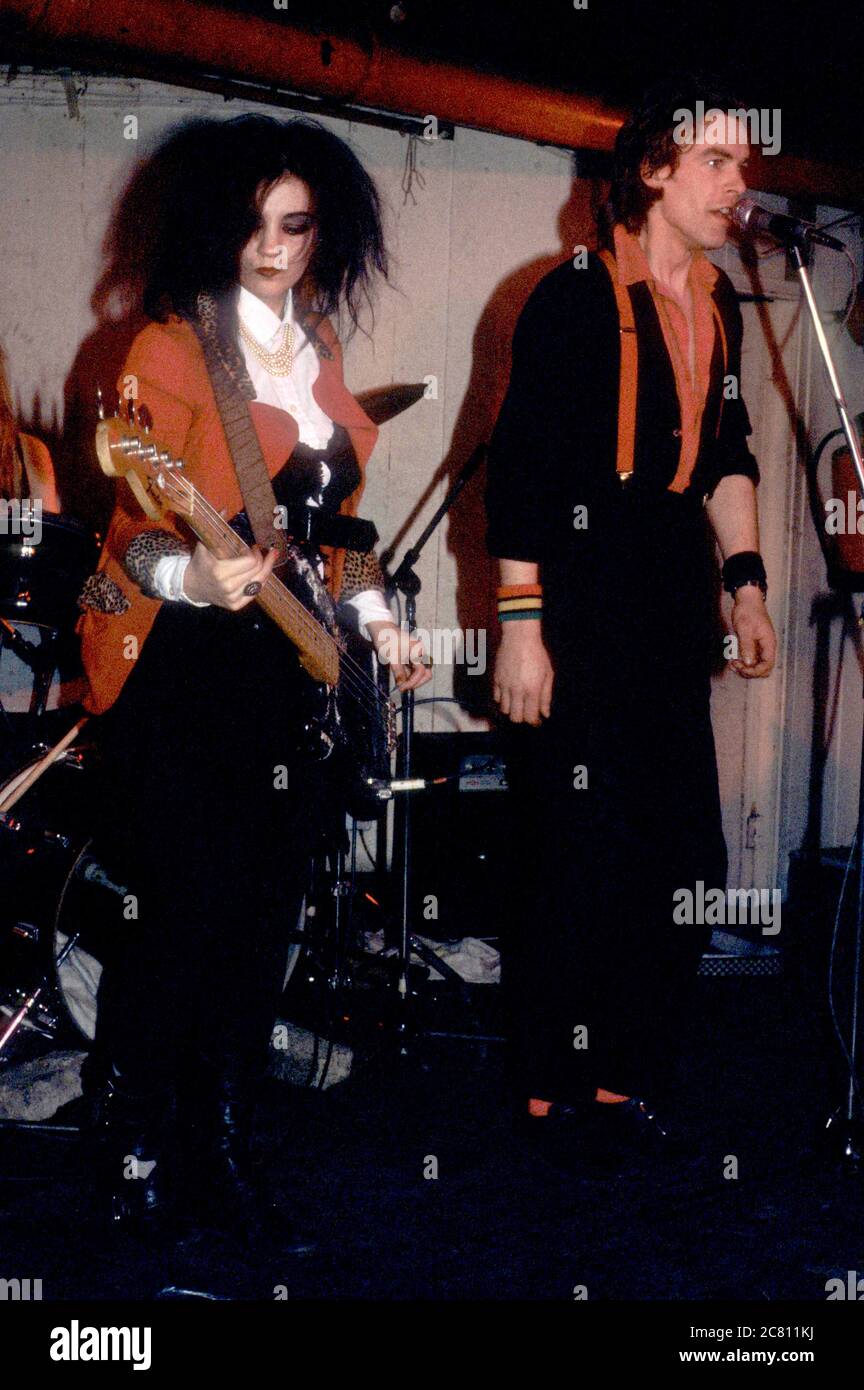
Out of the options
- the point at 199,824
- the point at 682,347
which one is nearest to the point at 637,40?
the point at 682,347

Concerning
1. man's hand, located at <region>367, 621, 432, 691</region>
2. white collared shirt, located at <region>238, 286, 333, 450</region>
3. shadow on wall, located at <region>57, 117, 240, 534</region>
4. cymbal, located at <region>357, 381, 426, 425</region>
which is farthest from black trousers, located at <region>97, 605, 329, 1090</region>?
shadow on wall, located at <region>57, 117, 240, 534</region>

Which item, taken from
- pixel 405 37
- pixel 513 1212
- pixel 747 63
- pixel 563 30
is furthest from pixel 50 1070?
pixel 747 63

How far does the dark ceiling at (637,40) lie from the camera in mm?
4078

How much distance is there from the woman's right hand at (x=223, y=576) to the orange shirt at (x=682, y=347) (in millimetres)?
1066

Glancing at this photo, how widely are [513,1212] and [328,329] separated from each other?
1.95 metres

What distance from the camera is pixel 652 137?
94.8 inches

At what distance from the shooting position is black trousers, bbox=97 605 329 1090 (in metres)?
1.97

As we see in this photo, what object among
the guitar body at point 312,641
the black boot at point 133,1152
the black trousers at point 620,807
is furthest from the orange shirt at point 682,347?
the black boot at point 133,1152

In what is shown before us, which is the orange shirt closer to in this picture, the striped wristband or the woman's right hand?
the striped wristband

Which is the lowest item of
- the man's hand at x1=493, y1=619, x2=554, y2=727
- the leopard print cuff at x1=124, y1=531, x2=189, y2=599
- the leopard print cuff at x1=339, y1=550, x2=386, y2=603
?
the man's hand at x1=493, y1=619, x2=554, y2=727

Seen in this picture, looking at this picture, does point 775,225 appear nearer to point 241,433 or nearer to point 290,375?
point 290,375

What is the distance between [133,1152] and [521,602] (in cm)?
135

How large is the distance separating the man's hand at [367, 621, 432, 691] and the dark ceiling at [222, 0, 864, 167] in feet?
8.34

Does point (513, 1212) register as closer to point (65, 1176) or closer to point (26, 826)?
point (65, 1176)
